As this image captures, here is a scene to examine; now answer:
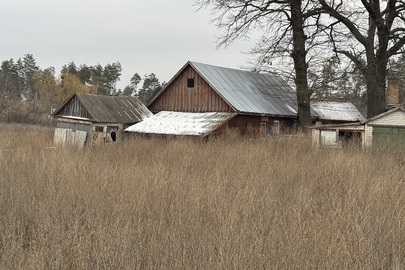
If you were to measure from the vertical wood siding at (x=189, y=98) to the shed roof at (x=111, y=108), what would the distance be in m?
1.35

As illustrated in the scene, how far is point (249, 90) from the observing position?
27250 mm

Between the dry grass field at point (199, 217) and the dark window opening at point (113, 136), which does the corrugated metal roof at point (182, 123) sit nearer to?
the dark window opening at point (113, 136)

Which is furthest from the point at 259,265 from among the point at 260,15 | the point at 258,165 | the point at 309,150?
the point at 260,15

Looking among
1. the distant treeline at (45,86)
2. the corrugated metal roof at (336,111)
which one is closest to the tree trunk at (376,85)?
the corrugated metal roof at (336,111)

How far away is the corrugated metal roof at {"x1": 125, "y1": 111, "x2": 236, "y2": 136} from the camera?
2255cm

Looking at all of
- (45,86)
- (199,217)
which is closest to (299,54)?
(199,217)

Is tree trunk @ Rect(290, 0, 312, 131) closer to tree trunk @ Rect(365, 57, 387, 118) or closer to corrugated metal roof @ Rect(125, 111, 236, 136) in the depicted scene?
tree trunk @ Rect(365, 57, 387, 118)

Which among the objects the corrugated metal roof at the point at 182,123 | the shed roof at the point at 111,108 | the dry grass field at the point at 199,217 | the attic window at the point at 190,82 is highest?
the attic window at the point at 190,82

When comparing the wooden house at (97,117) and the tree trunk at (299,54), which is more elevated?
the tree trunk at (299,54)

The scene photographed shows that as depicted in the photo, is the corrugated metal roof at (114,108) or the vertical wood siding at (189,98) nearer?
the vertical wood siding at (189,98)

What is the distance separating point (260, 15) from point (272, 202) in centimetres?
1799

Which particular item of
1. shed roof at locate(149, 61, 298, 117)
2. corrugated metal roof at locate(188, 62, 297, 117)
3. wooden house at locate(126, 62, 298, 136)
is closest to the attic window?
wooden house at locate(126, 62, 298, 136)

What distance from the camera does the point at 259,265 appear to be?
3357mm

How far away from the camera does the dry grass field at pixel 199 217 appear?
350 centimetres
